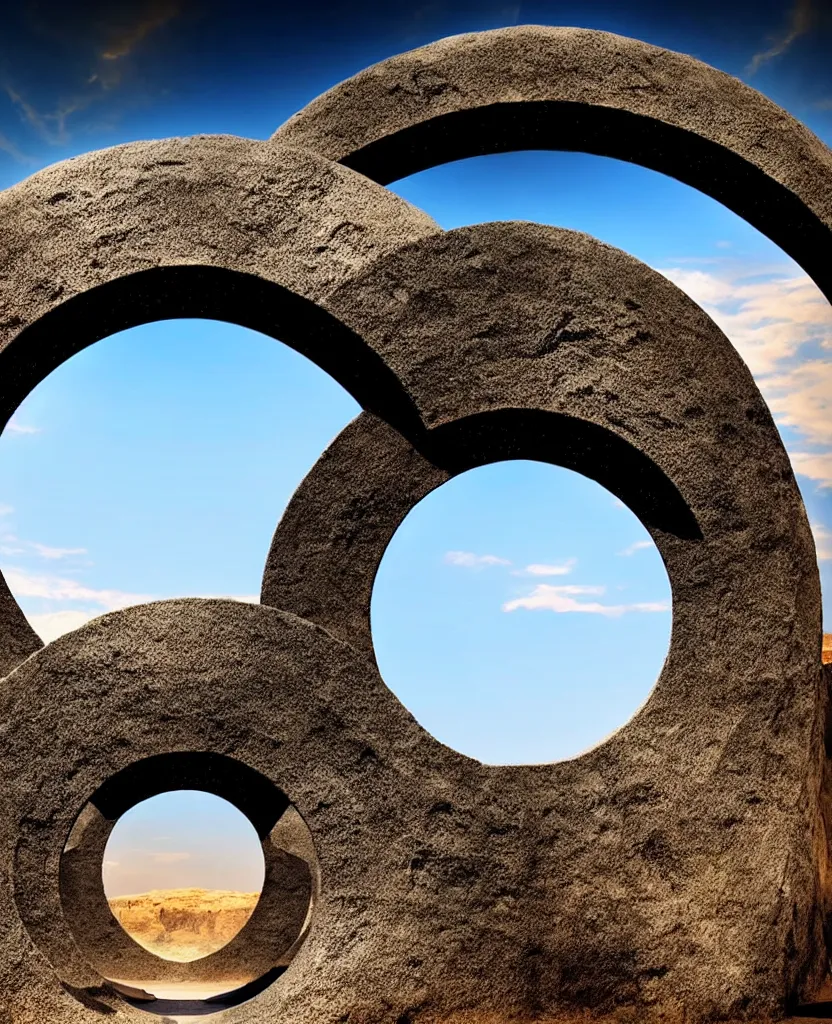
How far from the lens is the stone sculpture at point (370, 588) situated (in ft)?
19.0

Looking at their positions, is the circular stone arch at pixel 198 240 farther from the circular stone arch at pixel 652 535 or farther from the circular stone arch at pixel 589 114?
the circular stone arch at pixel 589 114

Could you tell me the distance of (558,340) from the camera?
21.1 feet

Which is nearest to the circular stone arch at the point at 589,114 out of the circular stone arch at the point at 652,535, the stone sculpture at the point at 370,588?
the stone sculpture at the point at 370,588

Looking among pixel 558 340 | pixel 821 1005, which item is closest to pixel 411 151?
pixel 558 340

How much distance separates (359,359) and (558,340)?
1.17m

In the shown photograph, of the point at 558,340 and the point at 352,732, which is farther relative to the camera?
the point at 558,340

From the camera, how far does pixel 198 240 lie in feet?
21.5

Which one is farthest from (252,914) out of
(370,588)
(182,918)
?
(182,918)

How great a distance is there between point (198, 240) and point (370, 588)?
2275 millimetres

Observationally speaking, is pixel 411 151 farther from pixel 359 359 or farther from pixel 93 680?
pixel 93 680

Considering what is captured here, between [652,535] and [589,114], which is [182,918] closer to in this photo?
[652,535]

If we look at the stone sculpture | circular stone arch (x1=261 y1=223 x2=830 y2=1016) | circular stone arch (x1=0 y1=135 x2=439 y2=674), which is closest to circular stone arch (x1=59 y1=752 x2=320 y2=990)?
the stone sculpture

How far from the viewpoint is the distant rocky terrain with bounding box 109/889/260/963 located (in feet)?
49.9

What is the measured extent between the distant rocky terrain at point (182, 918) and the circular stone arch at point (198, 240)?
1014cm
